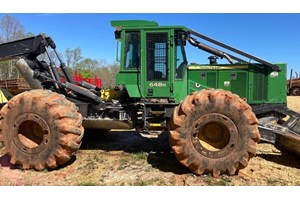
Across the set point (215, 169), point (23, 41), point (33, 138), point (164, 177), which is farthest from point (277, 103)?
point (23, 41)

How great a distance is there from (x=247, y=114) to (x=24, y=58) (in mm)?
5150

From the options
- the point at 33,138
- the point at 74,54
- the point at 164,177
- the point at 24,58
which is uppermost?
the point at 74,54

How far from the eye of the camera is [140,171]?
6.23 metres

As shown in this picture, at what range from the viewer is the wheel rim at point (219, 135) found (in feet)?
19.2

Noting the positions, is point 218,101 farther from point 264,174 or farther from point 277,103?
point 277,103

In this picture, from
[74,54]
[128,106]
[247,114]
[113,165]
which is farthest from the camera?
[74,54]

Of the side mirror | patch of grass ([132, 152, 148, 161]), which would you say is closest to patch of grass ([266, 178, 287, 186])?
patch of grass ([132, 152, 148, 161])

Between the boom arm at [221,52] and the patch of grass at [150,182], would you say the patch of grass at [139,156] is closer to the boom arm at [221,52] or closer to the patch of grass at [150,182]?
the patch of grass at [150,182]

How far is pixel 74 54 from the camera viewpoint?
168 ft

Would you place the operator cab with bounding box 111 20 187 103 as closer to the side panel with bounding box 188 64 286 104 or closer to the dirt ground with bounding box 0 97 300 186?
the side panel with bounding box 188 64 286 104

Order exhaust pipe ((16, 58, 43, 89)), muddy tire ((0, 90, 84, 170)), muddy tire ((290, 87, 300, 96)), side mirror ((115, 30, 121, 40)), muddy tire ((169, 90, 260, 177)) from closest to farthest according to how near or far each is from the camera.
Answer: muddy tire ((169, 90, 260, 177)), muddy tire ((0, 90, 84, 170)), side mirror ((115, 30, 121, 40)), exhaust pipe ((16, 58, 43, 89)), muddy tire ((290, 87, 300, 96))

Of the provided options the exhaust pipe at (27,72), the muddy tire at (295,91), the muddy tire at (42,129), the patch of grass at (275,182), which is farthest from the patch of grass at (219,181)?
the muddy tire at (295,91)

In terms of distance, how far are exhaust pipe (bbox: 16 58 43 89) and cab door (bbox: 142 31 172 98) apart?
2.61 meters

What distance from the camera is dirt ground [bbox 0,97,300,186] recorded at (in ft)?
18.7
